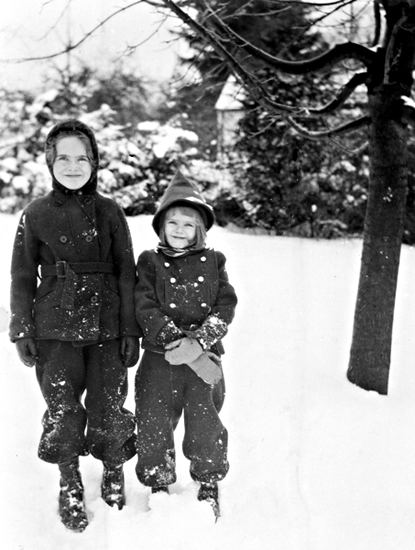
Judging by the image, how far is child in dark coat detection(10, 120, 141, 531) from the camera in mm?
2773

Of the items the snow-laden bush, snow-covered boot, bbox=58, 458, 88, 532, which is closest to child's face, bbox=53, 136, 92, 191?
snow-covered boot, bbox=58, 458, 88, 532

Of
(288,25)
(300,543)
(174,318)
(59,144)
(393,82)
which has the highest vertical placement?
(288,25)

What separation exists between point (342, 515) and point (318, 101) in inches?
312

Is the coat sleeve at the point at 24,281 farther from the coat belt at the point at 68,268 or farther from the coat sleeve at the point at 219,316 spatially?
the coat sleeve at the point at 219,316

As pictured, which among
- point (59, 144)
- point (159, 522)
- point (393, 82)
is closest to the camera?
point (159, 522)

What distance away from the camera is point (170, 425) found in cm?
290

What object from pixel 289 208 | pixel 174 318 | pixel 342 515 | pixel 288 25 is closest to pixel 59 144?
pixel 174 318

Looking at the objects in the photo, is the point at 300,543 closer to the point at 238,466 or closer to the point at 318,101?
the point at 238,466

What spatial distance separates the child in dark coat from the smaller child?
0.36 feet

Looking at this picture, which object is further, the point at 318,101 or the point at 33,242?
the point at 318,101

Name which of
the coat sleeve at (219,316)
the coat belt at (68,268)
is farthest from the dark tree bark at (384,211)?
the coat belt at (68,268)

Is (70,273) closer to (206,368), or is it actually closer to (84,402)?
(84,402)

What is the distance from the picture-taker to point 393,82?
4.29m

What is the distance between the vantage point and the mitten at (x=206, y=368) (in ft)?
9.15
